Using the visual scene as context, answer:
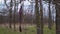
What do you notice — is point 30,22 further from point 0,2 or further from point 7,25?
point 0,2

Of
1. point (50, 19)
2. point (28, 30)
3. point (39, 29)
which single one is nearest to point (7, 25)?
point (28, 30)

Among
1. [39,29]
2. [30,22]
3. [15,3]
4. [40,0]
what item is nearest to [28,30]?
[30,22]

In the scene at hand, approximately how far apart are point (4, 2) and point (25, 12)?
1.17 m

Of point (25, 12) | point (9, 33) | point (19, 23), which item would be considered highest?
point (25, 12)

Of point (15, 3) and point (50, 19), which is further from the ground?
point (15, 3)

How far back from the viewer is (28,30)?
6.05 meters

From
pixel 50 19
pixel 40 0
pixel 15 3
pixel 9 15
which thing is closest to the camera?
pixel 40 0

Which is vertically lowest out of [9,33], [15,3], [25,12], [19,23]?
[9,33]

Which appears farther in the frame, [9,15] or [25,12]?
[9,15]

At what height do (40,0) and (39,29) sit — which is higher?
(40,0)

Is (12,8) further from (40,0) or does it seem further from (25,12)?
(40,0)

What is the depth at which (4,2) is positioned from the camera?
6160 millimetres

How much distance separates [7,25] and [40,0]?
3.04m

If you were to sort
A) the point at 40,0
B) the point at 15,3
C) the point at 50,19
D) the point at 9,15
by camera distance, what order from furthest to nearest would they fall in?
1. the point at 9,15
2. the point at 15,3
3. the point at 50,19
4. the point at 40,0
